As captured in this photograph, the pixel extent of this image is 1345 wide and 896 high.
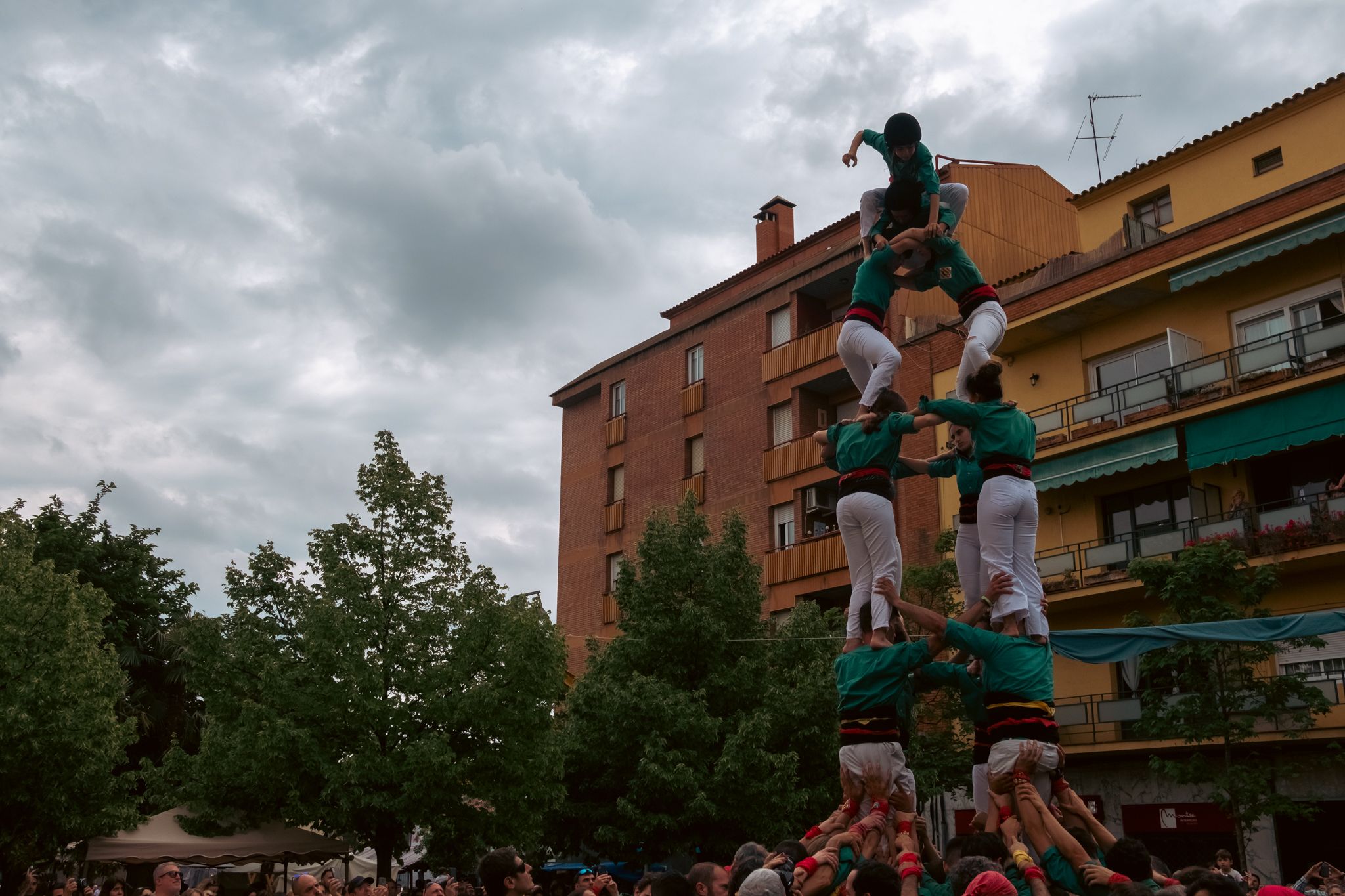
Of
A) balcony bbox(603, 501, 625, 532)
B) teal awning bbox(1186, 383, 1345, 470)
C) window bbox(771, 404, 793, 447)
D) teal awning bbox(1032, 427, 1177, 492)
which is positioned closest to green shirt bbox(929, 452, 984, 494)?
teal awning bbox(1186, 383, 1345, 470)

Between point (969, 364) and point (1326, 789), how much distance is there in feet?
60.7

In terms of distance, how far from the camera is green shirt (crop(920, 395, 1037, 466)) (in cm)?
1033

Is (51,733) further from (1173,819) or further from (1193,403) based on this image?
(1193,403)

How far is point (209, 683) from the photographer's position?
23547mm

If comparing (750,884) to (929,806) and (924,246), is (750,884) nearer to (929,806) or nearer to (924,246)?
(924,246)

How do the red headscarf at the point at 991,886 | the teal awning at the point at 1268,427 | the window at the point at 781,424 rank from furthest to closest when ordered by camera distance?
the window at the point at 781,424 < the teal awning at the point at 1268,427 < the red headscarf at the point at 991,886

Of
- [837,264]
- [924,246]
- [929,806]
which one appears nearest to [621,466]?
[837,264]

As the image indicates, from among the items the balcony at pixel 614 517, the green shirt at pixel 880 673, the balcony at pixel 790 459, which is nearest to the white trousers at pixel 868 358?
the green shirt at pixel 880 673

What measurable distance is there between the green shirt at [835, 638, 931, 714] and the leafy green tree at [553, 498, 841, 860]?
1269cm

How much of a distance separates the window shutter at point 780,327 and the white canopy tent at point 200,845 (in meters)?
20.8

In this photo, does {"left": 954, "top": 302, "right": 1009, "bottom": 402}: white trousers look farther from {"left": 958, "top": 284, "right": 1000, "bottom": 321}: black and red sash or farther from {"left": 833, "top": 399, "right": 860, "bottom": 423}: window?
{"left": 833, "top": 399, "right": 860, "bottom": 423}: window

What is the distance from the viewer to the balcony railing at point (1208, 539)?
977 inches

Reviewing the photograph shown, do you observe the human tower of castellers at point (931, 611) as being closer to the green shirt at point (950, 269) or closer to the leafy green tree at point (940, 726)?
the green shirt at point (950, 269)

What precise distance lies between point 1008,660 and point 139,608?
1268 inches
